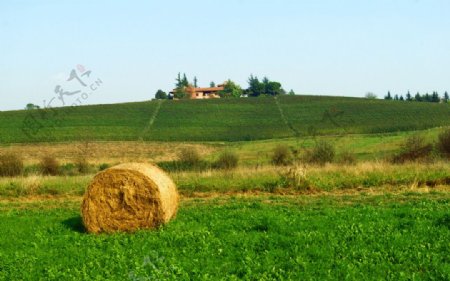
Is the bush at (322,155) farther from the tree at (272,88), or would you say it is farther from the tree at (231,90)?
the tree at (231,90)

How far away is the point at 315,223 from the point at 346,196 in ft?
20.7

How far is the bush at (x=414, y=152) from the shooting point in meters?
30.0

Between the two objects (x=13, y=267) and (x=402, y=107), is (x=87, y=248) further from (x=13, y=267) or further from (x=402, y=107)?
(x=402, y=107)

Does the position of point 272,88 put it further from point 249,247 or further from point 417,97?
point 249,247

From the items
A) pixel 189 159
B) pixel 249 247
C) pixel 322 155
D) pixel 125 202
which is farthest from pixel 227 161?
pixel 249 247

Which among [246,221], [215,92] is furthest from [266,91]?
[246,221]

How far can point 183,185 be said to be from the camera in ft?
71.1

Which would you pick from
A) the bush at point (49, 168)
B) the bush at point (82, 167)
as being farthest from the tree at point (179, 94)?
the bush at point (49, 168)

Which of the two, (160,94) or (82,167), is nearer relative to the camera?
(82,167)

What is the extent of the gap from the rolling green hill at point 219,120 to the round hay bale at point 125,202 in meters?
50.3

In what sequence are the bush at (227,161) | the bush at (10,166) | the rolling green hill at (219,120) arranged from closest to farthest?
the bush at (10,166), the bush at (227,161), the rolling green hill at (219,120)

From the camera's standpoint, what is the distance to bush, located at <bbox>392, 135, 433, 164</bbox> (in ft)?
98.5

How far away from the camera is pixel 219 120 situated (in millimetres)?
77500

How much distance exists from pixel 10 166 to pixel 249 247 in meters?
25.1
